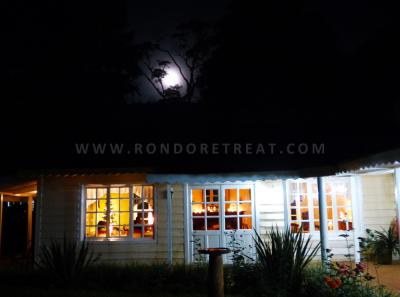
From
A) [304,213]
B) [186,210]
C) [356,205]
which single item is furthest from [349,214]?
[186,210]

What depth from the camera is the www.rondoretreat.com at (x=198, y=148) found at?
13516 millimetres

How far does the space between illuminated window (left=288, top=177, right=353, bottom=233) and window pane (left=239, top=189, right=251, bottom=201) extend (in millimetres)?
1082

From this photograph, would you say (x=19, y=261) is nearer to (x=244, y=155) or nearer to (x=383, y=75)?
(x=244, y=155)

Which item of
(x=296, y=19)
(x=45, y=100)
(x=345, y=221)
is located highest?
(x=296, y=19)

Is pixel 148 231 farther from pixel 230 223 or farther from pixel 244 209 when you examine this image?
pixel 244 209

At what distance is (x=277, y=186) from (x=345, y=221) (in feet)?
6.44

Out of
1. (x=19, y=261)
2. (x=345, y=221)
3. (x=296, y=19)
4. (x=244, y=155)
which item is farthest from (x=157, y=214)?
Result: (x=296, y=19)

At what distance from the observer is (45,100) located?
21.8 metres

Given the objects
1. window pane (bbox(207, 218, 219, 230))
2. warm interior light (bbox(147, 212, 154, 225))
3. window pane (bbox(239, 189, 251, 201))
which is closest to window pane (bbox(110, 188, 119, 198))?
warm interior light (bbox(147, 212, 154, 225))

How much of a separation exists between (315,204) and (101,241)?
5582mm

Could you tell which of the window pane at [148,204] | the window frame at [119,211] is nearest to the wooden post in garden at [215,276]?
the window frame at [119,211]

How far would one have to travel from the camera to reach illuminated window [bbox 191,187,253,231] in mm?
12609

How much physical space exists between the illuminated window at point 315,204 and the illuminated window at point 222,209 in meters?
1.18

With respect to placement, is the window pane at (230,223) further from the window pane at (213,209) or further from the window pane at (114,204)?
the window pane at (114,204)
